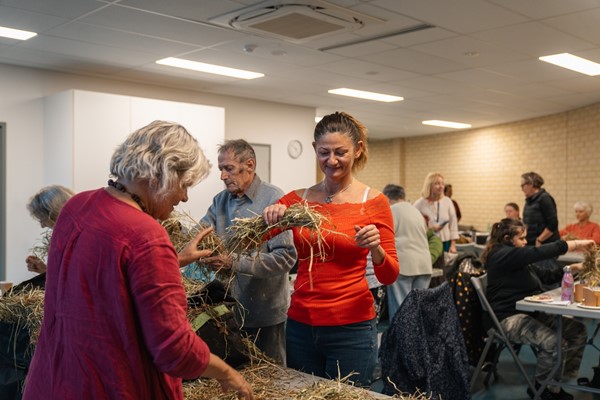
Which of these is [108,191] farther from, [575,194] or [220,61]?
[575,194]

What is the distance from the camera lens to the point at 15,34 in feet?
17.1

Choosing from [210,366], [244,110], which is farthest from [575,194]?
[210,366]

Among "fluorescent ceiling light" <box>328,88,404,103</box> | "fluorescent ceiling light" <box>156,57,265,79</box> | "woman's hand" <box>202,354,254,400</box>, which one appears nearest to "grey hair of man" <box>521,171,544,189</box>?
"fluorescent ceiling light" <box>328,88,404,103</box>

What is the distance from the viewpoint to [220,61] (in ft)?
20.8

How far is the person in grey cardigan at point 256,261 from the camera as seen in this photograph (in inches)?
102

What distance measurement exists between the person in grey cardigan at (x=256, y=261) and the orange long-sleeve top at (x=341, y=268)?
20 centimetres

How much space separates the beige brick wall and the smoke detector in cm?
639

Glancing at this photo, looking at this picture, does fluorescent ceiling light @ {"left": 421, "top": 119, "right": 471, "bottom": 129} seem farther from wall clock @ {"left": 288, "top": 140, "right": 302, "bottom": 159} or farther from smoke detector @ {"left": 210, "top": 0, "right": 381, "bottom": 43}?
smoke detector @ {"left": 210, "top": 0, "right": 381, "bottom": 43}

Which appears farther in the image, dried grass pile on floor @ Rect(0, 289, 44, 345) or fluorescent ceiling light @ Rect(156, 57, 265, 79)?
fluorescent ceiling light @ Rect(156, 57, 265, 79)

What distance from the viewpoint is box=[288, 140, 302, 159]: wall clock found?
9.16m

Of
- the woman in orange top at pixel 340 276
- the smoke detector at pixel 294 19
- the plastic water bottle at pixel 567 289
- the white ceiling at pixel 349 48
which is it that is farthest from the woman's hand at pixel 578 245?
the woman in orange top at pixel 340 276

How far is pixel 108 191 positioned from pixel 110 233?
0.15 meters

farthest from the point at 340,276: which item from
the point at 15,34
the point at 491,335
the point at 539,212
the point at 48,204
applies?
the point at 539,212

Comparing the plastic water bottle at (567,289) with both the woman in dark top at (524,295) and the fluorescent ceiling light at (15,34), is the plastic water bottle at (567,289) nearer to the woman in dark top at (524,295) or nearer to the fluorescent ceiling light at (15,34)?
the woman in dark top at (524,295)
